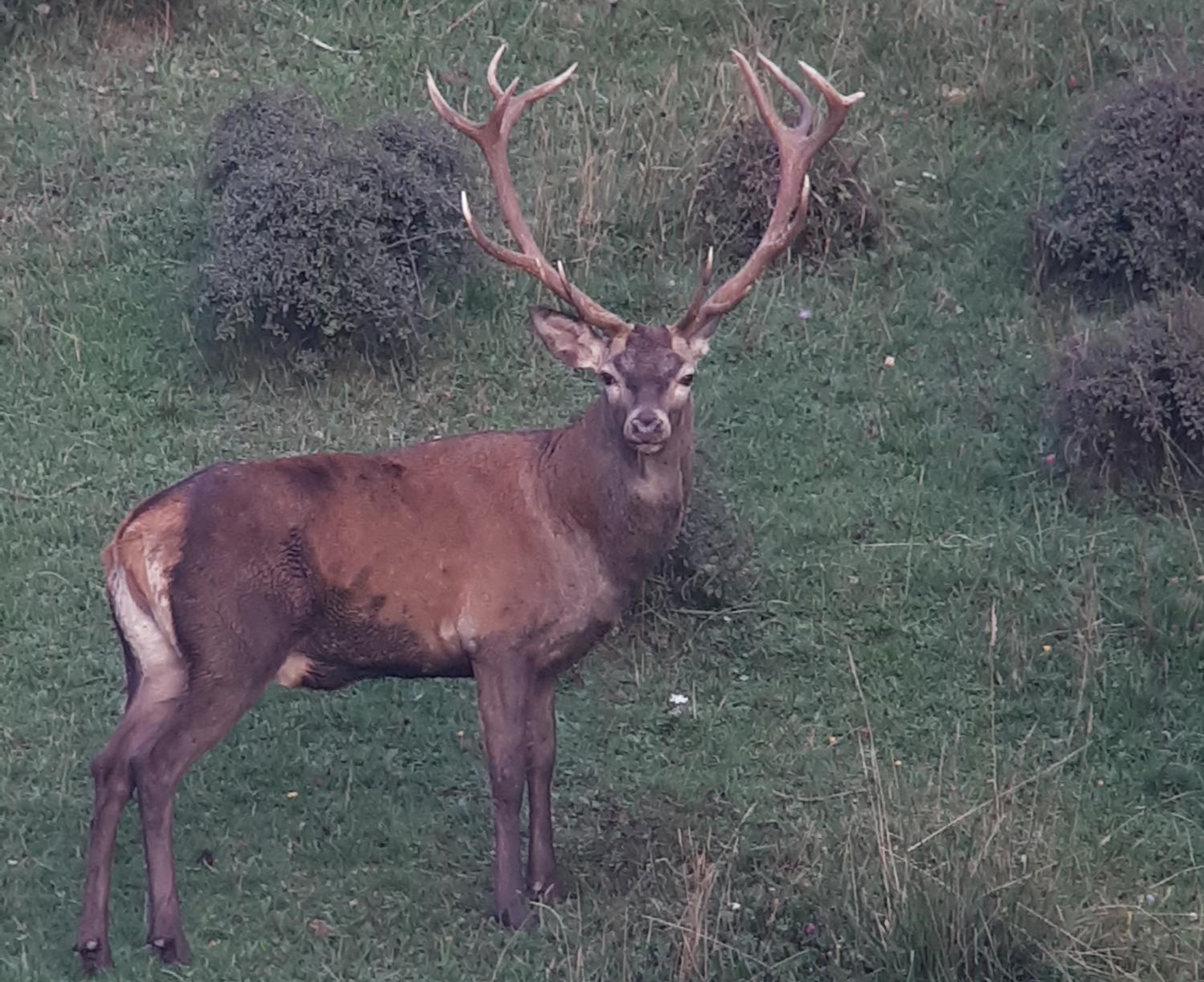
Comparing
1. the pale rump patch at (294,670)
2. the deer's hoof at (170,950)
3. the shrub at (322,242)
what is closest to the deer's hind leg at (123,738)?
the deer's hoof at (170,950)

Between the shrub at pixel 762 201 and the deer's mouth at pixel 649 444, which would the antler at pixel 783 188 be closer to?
the deer's mouth at pixel 649 444

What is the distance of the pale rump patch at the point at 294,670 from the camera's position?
20.1 feet

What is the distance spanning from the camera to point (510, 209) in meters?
6.71

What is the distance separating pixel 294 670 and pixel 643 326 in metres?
1.53

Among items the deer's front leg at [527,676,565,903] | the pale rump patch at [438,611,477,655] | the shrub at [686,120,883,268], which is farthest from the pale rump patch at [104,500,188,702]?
the shrub at [686,120,883,268]

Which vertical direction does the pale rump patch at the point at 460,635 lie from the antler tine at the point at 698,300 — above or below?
below

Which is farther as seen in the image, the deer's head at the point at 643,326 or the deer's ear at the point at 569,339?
the deer's ear at the point at 569,339

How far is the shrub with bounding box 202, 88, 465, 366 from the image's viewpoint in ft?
31.1

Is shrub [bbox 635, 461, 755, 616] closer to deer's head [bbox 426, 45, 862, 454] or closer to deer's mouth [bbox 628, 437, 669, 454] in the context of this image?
deer's head [bbox 426, 45, 862, 454]

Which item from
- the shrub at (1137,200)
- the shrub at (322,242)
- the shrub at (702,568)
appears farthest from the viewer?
the shrub at (1137,200)

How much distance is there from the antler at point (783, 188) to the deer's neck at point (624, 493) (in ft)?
1.08

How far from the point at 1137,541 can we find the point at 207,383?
432 cm

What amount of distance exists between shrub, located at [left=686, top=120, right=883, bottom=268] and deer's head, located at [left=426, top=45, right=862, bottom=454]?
339 cm

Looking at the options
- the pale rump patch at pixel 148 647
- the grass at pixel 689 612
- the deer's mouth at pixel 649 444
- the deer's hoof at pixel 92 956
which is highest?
the deer's mouth at pixel 649 444
